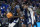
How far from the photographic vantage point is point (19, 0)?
4.96 feet

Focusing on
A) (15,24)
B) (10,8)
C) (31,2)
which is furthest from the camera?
(31,2)

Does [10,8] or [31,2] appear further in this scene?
[31,2]

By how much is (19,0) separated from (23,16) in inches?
12.2

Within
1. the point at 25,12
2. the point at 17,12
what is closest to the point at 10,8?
the point at 17,12

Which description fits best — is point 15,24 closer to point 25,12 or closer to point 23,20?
point 23,20

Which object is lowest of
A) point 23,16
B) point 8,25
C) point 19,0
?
point 8,25

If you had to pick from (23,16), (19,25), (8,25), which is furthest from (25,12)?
(8,25)

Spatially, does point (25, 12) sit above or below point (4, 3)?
below

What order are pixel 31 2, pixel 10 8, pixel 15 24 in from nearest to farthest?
1. pixel 15 24
2. pixel 10 8
3. pixel 31 2

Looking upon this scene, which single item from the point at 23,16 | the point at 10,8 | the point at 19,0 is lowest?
the point at 23,16

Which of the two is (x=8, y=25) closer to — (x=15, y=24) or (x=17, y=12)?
(x=15, y=24)

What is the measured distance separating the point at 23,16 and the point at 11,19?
20 cm

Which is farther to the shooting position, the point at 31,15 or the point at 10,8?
the point at 10,8

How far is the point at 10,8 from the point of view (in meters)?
1.49
